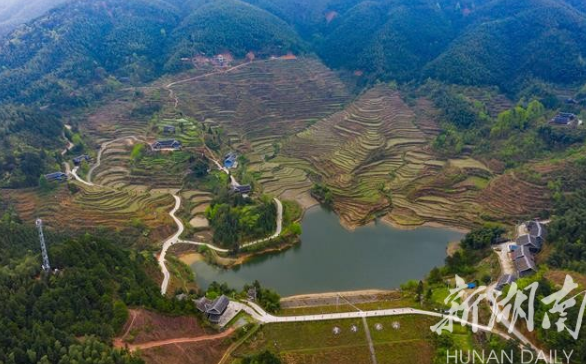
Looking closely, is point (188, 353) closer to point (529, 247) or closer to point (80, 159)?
point (529, 247)

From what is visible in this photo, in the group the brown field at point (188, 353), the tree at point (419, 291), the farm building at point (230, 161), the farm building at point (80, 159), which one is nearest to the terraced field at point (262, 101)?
the farm building at point (230, 161)

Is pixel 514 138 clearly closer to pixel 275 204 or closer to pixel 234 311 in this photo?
pixel 275 204

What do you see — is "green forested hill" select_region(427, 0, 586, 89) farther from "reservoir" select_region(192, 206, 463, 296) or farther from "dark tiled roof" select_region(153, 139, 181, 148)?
"dark tiled roof" select_region(153, 139, 181, 148)

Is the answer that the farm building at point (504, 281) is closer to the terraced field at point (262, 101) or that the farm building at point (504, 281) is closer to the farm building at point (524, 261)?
the farm building at point (524, 261)

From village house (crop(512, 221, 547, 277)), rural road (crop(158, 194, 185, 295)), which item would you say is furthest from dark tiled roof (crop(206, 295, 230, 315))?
village house (crop(512, 221, 547, 277))

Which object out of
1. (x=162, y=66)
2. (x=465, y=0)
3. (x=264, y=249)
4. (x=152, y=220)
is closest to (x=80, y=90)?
(x=162, y=66)
